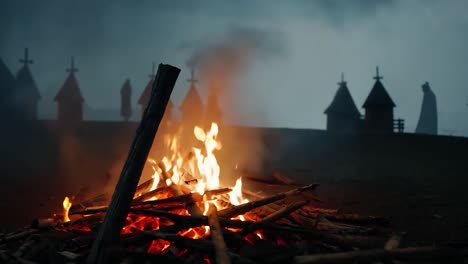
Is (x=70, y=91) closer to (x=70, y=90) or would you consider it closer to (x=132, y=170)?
(x=70, y=90)

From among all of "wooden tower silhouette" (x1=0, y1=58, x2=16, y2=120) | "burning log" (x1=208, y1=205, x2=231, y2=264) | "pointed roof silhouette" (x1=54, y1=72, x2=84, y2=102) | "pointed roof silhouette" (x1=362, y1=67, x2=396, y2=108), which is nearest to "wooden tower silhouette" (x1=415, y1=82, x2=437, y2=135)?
"pointed roof silhouette" (x1=362, y1=67, x2=396, y2=108)

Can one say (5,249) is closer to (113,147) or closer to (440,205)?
(440,205)

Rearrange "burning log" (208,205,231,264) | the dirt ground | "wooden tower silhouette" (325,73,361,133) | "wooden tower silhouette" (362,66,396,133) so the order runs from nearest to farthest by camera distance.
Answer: "burning log" (208,205,231,264), the dirt ground, "wooden tower silhouette" (362,66,396,133), "wooden tower silhouette" (325,73,361,133)

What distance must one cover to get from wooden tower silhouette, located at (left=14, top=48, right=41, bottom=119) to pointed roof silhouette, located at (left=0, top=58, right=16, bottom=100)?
1.44ft

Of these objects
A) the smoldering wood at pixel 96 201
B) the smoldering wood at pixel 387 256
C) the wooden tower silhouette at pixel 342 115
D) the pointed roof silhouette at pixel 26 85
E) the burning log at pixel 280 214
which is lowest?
the smoldering wood at pixel 387 256

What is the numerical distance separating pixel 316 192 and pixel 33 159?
14.7 m

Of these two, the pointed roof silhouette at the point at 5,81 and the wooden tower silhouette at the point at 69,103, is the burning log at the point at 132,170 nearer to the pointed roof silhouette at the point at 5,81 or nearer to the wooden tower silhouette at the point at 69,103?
the wooden tower silhouette at the point at 69,103

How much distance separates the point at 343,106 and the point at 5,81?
29591 mm

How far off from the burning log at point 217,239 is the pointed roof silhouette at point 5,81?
107 ft

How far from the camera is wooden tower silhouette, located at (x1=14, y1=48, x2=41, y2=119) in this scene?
32125mm

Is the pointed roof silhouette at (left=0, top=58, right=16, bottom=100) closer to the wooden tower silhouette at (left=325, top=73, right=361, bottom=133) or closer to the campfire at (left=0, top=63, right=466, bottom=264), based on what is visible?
the wooden tower silhouette at (left=325, top=73, right=361, bottom=133)

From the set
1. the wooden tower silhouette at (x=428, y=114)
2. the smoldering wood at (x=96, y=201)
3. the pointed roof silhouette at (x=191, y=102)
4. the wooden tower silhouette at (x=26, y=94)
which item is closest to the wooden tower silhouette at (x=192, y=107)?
the pointed roof silhouette at (x=191, y=102)

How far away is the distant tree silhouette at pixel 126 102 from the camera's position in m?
40.0

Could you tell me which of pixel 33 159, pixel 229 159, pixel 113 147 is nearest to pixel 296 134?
pixel 229 159
